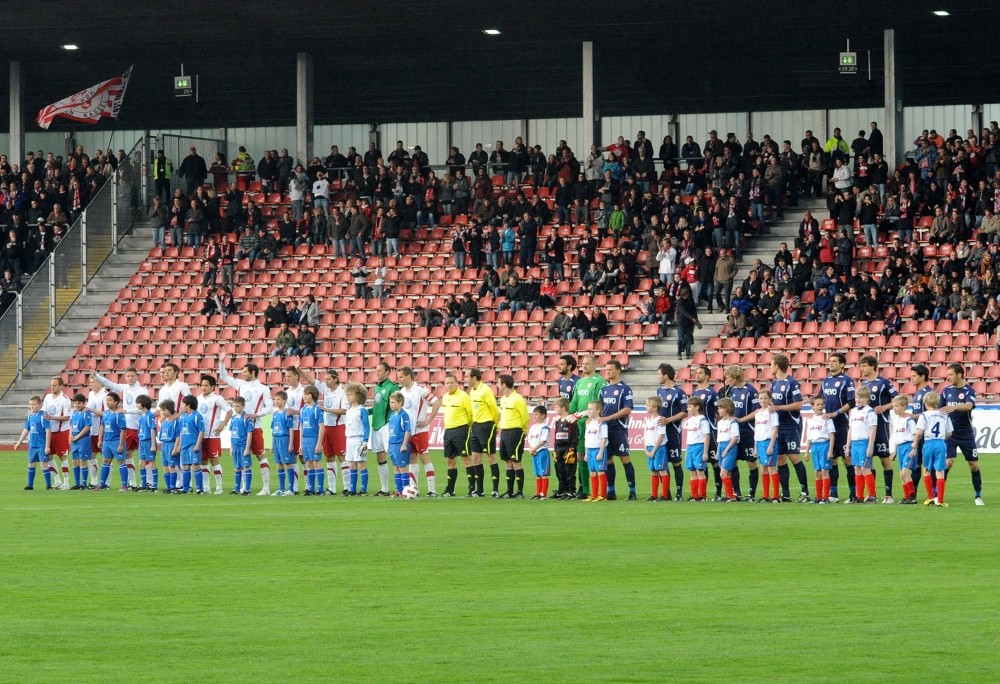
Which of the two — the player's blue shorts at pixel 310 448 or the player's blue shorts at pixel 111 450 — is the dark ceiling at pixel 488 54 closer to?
the player's blue shorts at pixel 111 450

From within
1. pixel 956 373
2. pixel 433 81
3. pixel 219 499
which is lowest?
pixel 219 499

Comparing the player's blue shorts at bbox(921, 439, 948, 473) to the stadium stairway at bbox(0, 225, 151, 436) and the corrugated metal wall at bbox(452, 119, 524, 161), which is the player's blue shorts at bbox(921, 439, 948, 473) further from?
the corrugated metal wall at bbox(452, 119, 524, 161)

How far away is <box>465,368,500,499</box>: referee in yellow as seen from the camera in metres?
23.3

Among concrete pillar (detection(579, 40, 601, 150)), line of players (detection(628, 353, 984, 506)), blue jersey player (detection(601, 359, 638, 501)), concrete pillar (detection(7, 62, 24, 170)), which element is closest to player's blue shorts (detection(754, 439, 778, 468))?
line of players (detection(628, 353, 984, 506))

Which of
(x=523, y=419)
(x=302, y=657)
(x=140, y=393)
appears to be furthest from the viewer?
(x=140, y=393)

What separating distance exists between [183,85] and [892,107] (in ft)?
60.9

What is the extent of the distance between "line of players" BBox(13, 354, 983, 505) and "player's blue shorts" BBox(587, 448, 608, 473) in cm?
9

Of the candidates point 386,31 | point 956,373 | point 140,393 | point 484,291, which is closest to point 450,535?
point 956,373

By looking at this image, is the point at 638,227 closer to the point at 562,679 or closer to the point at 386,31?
the point at 386,31

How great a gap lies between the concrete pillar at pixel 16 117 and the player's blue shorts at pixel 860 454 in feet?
108

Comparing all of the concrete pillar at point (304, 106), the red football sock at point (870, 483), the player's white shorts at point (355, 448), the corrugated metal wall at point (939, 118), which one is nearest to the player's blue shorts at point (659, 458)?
the red football sock at point (870, 483)

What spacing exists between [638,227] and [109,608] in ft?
102

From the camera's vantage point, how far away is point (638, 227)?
1629 inches

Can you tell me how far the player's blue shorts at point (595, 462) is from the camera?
2212 centimetres
